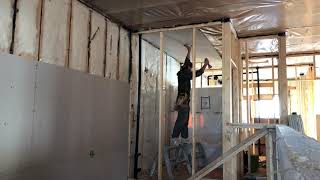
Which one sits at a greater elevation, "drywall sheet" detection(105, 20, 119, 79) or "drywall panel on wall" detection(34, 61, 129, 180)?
"drywall sheet" detection(105, 20, 119, 79)

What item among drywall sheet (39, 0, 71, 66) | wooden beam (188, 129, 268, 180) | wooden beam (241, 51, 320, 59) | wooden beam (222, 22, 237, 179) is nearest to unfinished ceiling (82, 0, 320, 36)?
wooden beam (222, 22, 237, 179)

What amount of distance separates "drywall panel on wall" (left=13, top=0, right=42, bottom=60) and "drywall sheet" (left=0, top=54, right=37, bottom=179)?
0.48ft

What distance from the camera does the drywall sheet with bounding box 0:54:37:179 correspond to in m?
2.32

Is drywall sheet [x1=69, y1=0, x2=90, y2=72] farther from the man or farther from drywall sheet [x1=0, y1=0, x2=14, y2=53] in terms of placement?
the man

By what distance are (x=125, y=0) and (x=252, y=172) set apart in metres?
3.57

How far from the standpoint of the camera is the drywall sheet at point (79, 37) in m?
3.29

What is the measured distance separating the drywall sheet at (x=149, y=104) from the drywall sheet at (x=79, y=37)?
1529mm

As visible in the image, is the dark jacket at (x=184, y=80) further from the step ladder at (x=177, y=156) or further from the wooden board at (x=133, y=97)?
the step ladder at (x=177, y=156)

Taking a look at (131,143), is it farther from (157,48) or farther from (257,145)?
(257,145)

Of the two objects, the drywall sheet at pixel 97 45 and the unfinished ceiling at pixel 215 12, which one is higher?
the unfinished ceiling at pixel 215 12

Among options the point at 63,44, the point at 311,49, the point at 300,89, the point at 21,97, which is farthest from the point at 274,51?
the point at 21,97

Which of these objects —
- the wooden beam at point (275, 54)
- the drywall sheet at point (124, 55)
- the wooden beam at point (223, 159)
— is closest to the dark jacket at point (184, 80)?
the drywall sheet at point (124, 55)

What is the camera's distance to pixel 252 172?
5020mm

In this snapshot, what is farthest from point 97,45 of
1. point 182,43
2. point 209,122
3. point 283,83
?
point 283,83
